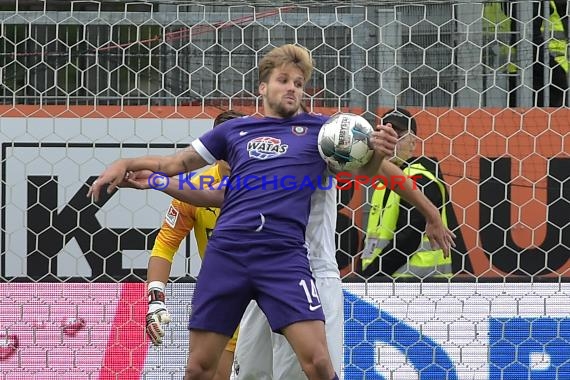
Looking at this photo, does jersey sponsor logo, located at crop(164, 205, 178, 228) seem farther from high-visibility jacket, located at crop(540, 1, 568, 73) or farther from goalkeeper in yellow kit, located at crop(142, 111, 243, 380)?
high-visibility jacket, located at crop(540, 1, 568, 73)

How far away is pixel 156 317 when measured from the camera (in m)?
4.60

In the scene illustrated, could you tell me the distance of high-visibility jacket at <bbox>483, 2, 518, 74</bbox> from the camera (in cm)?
507

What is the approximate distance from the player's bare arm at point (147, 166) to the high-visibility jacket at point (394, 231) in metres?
1.23

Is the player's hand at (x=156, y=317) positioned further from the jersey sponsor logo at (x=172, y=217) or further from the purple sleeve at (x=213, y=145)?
the purple sleeve at (x=213, y=145)

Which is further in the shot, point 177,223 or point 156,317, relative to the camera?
point 177,223

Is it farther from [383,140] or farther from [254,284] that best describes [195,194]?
[383,140]

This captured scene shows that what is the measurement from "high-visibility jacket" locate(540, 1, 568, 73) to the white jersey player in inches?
57.4

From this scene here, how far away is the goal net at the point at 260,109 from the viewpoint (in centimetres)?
507

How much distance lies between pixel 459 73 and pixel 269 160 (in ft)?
4.86

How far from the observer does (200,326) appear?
3949mm

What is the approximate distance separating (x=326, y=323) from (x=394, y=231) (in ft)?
3.71

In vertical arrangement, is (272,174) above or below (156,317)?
above

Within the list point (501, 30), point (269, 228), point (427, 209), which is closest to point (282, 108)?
point (269, 228)

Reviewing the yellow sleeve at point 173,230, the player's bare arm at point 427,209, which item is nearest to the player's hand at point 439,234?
the player's bare arm at point 427,209
